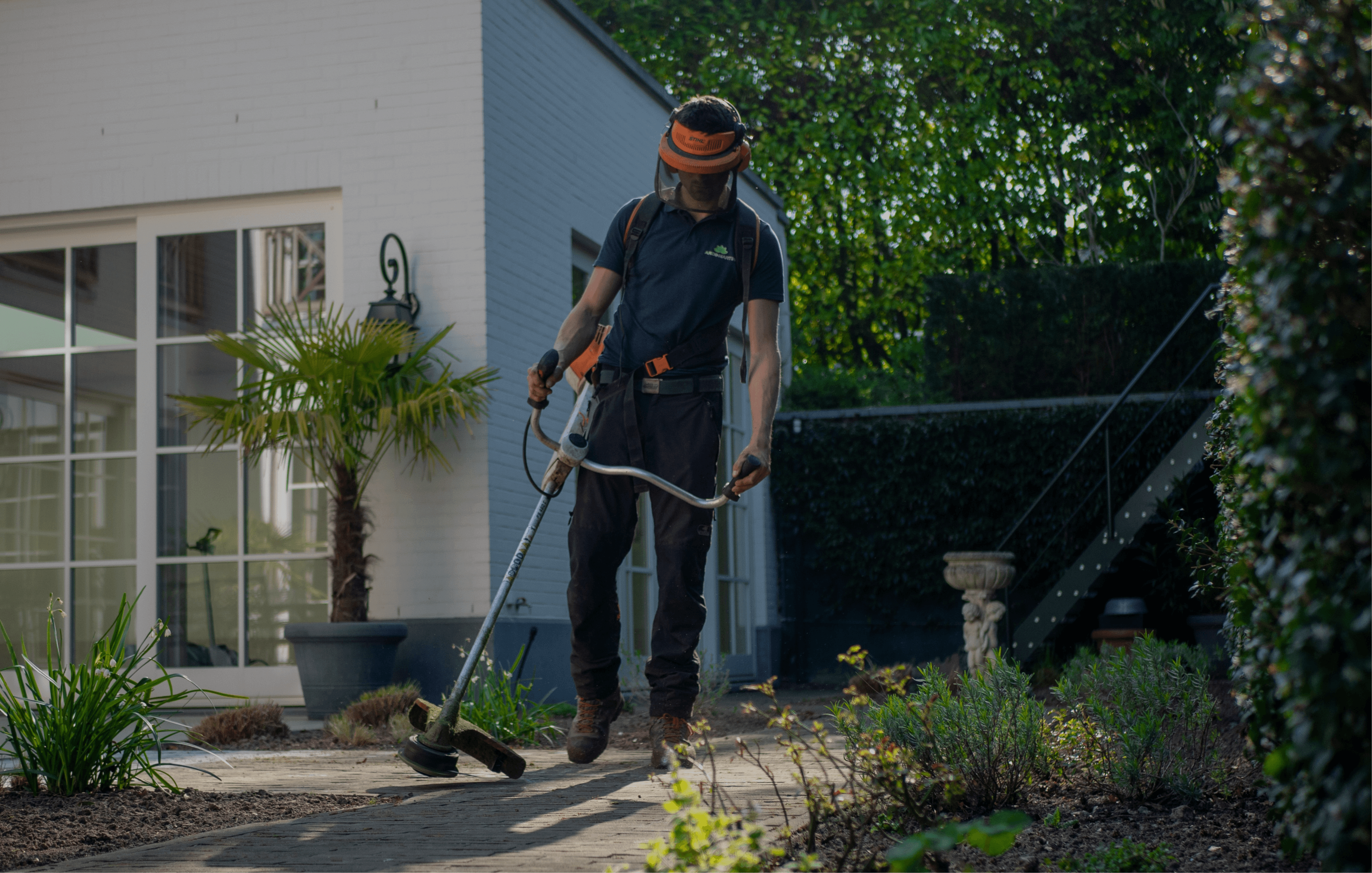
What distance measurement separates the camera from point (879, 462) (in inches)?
465

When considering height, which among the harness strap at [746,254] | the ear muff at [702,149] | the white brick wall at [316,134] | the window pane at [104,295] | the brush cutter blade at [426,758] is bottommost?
the brush cutter blade at [426,758]

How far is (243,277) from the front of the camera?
729cm

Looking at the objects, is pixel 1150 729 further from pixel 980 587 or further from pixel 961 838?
→ pixel 980 587

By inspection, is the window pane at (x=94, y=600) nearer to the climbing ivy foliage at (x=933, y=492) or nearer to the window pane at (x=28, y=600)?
the window pane at (x=28, y=600)

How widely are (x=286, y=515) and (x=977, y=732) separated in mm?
5016

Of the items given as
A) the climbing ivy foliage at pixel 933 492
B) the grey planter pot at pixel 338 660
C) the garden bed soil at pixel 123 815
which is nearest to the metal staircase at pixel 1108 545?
the climbing ivy foliage at pixel 933 492

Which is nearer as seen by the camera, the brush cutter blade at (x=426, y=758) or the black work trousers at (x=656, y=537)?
the brush cutter blade at (x=426, y=758)

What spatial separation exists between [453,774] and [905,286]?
17341 mm

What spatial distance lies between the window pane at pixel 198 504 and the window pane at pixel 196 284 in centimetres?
72

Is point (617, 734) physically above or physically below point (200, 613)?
below

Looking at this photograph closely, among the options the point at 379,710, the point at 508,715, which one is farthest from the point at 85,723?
the point at 379,710

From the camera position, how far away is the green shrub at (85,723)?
3.30 meters

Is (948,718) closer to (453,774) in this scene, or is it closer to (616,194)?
(453,774)

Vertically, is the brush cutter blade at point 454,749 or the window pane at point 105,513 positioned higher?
the window pane at point 105,513
